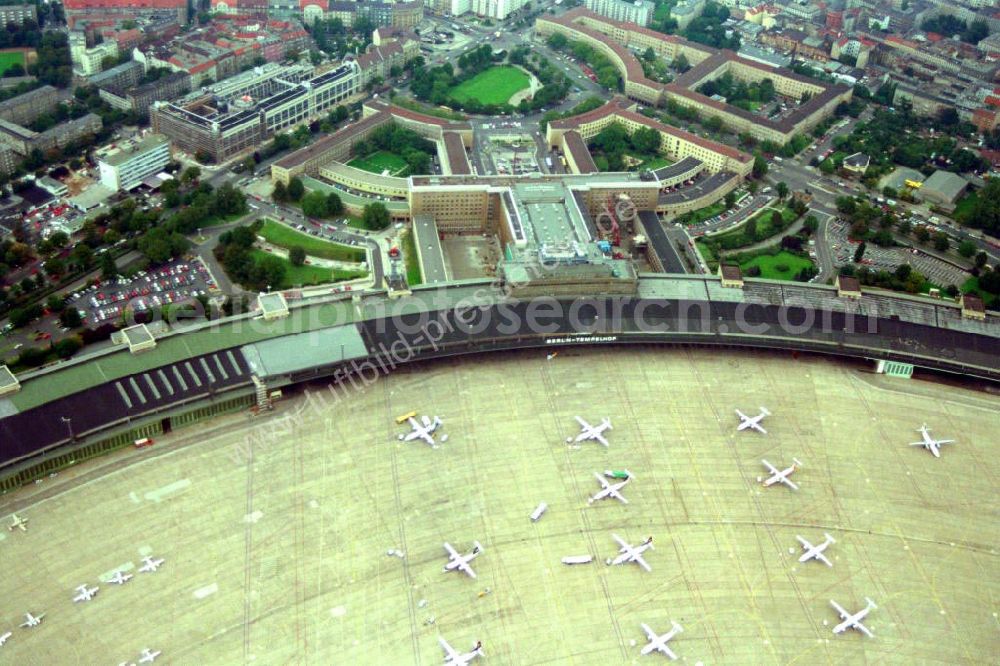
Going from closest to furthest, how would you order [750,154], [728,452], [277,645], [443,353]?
[277,645]
[728,452]
[443,353]
[750,154]

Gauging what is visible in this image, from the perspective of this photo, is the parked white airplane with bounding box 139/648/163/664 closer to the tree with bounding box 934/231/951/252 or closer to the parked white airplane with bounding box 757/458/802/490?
the parked white airplane with bounding box 757/458/802/490

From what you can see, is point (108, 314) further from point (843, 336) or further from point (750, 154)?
point (750, 154)

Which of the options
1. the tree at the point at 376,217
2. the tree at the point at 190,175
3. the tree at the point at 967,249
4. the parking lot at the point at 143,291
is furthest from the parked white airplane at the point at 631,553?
the tree at the point at 190,175

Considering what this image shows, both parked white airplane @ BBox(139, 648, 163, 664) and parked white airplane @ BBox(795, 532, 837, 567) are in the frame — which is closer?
parked white airplane @ BBox(139, 648, 163, 664)

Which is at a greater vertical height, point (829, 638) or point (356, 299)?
point (356, 299)

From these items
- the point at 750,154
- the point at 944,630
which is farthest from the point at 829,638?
the point at 750,154

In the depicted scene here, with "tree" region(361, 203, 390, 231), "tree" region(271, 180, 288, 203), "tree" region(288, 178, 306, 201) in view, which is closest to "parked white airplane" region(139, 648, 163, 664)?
"tree" region(361, 203, 390, 231)
